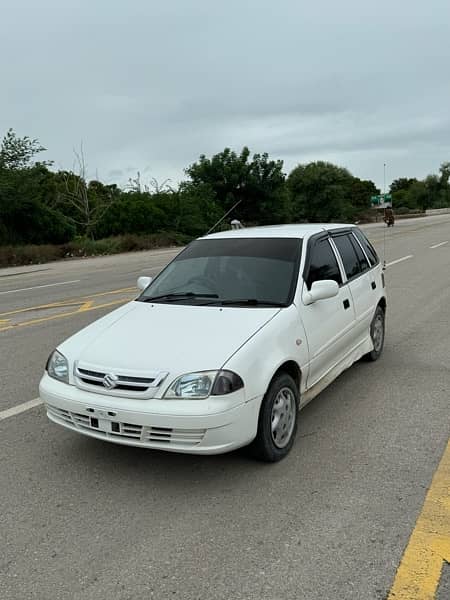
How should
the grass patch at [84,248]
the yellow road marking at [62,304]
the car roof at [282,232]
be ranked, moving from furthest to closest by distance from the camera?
the grass patch at [84,248] → the yellow road marking at [62,304] → the car roof at [282,232]

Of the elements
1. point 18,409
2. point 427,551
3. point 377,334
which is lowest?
point 427,551

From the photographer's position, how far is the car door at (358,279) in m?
5.36

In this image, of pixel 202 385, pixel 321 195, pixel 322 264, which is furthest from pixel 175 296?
pixel 321 195

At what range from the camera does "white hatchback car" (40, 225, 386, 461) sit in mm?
3359

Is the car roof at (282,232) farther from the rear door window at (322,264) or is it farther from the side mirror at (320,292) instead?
the side mirror at (320,292)

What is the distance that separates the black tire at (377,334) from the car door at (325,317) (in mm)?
901

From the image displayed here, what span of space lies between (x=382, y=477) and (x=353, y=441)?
1.84 ft

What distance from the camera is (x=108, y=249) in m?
30.1

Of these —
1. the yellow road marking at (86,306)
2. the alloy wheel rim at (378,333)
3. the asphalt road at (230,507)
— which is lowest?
the asphalt road at (230,507)

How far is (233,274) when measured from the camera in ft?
15.4

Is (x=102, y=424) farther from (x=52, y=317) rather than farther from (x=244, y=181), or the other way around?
(x=244, y=181)

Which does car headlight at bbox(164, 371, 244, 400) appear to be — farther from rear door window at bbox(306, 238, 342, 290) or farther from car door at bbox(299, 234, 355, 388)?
rear door window at bbox(306, 238, 342, 290)

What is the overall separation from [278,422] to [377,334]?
2.78 meters

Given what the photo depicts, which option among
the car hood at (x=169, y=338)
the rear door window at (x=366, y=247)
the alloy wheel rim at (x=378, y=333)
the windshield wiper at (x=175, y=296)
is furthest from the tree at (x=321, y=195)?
the car hood at (x=169, y=338)
